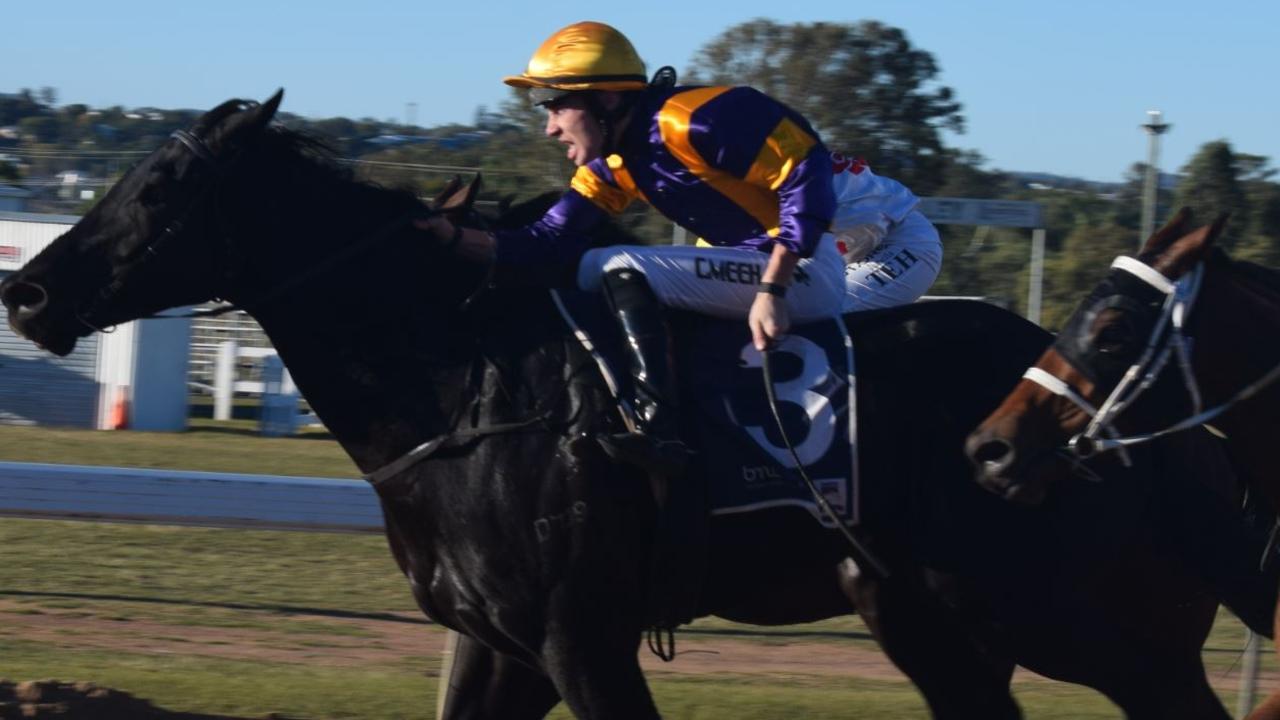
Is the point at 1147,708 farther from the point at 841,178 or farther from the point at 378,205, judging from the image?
the point at 378,205

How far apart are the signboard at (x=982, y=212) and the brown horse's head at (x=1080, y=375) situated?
37.7 feet

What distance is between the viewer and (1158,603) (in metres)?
4.51

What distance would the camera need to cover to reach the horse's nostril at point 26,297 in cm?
425

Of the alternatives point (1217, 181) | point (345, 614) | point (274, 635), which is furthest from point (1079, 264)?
point (274, 635)

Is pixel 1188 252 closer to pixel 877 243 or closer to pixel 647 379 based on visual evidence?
pixel 647 379

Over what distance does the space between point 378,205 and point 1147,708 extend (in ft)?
7.94

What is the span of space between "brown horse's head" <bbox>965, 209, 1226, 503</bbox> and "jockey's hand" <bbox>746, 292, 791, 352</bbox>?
60 centimetres

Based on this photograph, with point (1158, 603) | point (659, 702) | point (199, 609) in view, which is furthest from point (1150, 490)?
point (199, 609)

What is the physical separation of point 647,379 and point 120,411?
18051mm

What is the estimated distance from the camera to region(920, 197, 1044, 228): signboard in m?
15.7

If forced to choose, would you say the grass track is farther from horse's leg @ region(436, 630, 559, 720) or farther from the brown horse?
the brown horse

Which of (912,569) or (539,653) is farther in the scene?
(912,569)

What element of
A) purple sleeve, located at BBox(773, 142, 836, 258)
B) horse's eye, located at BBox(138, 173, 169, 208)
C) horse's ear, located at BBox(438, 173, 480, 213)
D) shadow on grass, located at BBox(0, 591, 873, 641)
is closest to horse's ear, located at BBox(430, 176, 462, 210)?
horse's ear, located at BBox(438, 173, 480, 213)

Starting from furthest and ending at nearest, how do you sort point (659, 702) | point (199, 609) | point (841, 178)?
point (199, 609) → point (659, 702) → point (841, 178)
